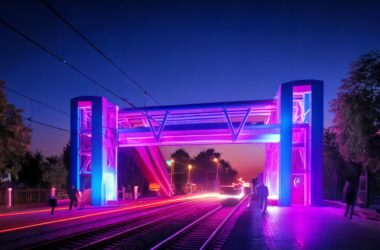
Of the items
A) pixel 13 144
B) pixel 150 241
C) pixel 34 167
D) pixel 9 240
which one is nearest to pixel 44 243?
pixel 9 240

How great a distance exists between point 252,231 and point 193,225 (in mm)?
4582

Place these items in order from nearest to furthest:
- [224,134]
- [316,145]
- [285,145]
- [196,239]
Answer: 1. [196,239]
2. [316,145]
3. [285,145]
4. [224,134]

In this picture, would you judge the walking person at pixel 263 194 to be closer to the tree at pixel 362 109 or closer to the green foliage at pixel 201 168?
the tree at pixel 362 109

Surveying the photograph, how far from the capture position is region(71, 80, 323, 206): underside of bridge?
28.9 metres

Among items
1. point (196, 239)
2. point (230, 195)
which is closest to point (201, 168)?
point (230, 195)

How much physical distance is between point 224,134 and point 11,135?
54.3 ft

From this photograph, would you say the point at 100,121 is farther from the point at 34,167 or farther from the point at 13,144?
the point at 34,167

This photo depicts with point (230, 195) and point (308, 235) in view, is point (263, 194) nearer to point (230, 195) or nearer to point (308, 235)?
point (308, 235)

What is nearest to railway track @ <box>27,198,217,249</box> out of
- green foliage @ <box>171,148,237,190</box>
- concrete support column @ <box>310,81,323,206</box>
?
concrete support column @ <box>310,81,323,206</box>

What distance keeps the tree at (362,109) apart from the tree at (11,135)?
2275 cm

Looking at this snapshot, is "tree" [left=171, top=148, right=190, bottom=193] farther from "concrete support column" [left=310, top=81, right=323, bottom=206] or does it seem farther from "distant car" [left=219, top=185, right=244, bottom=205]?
"concrete support column" [left=310, top=81, right=323, bottom=206]

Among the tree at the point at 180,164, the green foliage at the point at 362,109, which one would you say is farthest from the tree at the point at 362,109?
the tree at the point at 180,164

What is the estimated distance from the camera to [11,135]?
31328mm

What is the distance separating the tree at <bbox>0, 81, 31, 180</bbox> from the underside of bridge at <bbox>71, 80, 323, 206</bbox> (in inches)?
145
